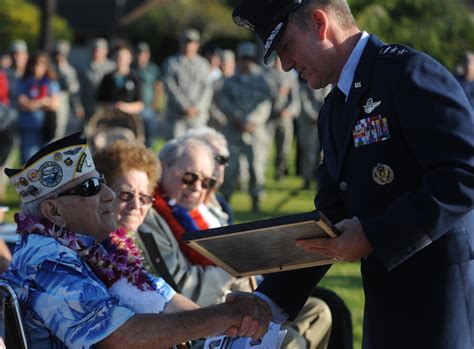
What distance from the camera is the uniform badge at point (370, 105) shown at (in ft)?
9.78

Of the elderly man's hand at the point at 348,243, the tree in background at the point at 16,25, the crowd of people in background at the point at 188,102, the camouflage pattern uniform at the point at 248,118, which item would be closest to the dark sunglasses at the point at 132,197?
the elderly man's hand at the point at 348,243

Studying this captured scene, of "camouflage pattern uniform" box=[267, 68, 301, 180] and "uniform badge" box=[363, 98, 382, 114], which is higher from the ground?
"uniform badge" box=[363, 98, 382, 114]

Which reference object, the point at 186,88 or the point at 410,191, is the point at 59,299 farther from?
the point at 186,88

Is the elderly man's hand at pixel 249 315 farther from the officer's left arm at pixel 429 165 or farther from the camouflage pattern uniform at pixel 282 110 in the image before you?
the camouflage pattern uniform at pixel 282 110

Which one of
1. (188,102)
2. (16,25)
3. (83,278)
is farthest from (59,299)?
(16,25)

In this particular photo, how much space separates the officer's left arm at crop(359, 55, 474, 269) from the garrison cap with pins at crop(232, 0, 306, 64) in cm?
45

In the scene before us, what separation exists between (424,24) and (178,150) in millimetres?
27373

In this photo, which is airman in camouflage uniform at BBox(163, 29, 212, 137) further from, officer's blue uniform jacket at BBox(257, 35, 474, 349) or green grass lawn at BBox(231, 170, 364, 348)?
officer's blue uniform jacket at BBox(257, 35, 474, 349)

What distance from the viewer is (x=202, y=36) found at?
163ft

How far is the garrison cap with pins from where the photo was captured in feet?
10.1

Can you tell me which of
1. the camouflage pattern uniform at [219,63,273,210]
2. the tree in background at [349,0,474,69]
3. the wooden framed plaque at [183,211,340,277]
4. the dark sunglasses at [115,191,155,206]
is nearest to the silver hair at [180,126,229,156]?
the dark sunglasses at [115,191,155,206]

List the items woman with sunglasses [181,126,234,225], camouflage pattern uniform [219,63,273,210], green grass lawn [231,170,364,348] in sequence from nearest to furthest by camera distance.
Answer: woman with sunglasses [181,126,234,225] → green grass lawn [231,170,364,348] → camouflage pattern uniform [219,63,273,210]

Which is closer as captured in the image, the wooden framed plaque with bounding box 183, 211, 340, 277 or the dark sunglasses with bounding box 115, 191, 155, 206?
the wooden framed plaque with bounding box 183, 211, 340, 277

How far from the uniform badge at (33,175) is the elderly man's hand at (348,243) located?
1145 millimetres
